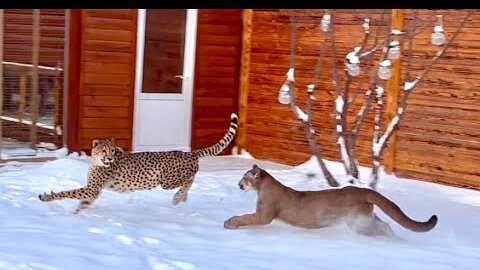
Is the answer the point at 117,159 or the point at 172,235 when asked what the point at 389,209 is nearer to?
the point at 172,235

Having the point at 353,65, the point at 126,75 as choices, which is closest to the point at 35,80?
the point at 126,75

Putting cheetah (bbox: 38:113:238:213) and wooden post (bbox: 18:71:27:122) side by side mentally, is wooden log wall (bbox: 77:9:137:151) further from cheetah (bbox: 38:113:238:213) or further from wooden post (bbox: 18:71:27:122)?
cheetah (bbox: 38:113:238:213)

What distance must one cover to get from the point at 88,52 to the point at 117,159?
11.5 feet

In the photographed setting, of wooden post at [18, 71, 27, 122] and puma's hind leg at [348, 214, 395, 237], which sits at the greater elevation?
wooden post at [18, 71, 27, 122]

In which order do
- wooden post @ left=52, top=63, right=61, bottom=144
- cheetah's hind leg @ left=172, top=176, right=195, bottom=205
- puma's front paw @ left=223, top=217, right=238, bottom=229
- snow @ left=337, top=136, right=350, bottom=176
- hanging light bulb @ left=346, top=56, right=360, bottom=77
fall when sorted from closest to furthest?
puma's front paw @ left=223, top=217, right=238, bottom=229
cheetah's hind leg @ left=172, top=176, right=195, bottom=205
hanging light bulb @ left=346, top=56, right=360, bottom=77
snow @ left=337, top=136, right=350, bottom=176
wooden post @ left=52, top=63, right=61, bottom=144

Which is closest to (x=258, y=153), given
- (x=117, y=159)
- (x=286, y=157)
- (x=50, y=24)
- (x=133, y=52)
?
(x=286, y=157)

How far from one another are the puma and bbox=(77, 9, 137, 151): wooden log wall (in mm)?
4195

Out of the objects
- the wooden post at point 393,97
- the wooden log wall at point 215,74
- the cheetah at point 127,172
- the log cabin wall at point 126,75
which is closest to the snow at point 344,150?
the cheetah at point 127,172

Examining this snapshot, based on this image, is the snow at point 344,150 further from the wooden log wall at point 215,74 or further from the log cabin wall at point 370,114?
the wooden log wall at point 215,74

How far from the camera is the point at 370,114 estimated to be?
27.8 ft

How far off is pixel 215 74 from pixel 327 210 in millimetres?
4940

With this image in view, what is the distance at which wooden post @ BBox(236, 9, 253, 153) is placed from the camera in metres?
9.77

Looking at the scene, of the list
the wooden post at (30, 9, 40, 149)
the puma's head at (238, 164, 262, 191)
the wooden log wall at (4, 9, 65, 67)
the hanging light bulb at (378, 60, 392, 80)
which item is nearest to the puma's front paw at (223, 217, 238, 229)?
the puma's head at (238, 164, 262, 191)

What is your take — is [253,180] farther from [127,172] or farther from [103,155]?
[103,155]
